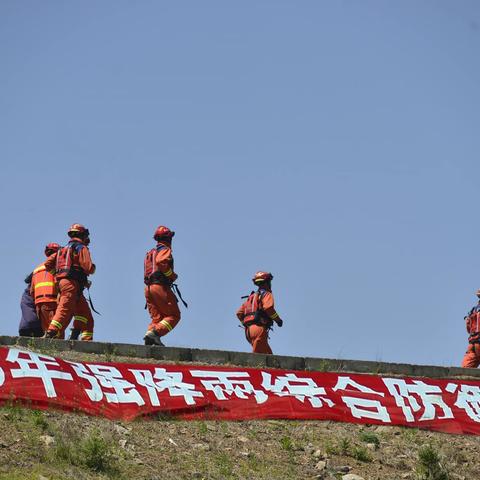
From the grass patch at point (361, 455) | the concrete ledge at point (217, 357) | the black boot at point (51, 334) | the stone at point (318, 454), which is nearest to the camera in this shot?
the stone at point (318, 454)

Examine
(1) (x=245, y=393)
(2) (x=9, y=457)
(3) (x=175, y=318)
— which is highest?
(3) (x=175, y=318)

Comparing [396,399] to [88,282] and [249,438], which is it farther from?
[88,282]

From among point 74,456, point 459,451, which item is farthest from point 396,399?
point 74,456

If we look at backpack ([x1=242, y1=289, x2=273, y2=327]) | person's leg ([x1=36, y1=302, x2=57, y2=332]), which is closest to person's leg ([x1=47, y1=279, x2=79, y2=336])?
person's leg ([x1=36, y1=302, x2=57, y2=332])

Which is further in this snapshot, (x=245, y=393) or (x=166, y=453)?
(x=245, y=393)

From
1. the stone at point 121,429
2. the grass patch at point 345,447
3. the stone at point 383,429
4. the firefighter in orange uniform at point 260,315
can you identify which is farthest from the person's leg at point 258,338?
the stone at point 121,429

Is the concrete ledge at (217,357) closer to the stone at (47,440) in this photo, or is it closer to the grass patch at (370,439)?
the grass patch at (370,439)

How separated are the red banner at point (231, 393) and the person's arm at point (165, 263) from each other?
11.0 ft

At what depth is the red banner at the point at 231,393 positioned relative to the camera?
13039 mm

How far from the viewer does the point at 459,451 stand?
46.6 feet

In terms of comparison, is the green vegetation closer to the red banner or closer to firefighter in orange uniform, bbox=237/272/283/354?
the red banner

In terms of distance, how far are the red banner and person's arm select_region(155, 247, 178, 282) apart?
11.0 ft

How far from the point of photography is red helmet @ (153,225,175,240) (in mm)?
18125

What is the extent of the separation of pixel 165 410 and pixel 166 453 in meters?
1.14
